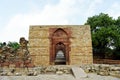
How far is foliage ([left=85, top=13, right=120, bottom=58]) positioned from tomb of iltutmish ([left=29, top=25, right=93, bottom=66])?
10799 mm

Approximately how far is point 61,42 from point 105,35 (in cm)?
1173

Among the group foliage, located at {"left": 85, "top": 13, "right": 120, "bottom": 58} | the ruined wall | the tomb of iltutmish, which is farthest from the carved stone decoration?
foliage, located at {"left": 85, "top": 13, "right": 120, "bottom": 58}

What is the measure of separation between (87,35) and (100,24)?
43.2 feet

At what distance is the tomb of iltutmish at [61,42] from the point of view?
955 inches

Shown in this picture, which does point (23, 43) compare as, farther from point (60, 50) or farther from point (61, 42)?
point (60, 50)

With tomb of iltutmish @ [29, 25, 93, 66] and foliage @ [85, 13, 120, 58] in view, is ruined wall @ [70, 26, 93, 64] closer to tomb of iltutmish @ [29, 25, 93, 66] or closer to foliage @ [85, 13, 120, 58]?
tomb of iltutmish @ [29, 25, 93, 66]

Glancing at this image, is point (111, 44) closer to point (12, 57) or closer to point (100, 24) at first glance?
point (100, 24)

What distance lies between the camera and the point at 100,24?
37500mm

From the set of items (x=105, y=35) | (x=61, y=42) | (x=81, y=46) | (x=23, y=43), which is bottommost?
(x=23, y=43)

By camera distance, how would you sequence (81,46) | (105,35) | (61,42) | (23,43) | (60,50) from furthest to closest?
(60,50)
(105,35)
(61,42)
(81,46)
(23,43)

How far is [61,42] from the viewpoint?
25.7 meters

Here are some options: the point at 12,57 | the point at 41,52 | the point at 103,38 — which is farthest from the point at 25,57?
the point at 103,38

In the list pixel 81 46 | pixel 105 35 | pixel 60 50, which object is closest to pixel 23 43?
pixel 81 46

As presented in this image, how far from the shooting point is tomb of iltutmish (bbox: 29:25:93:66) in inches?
955
